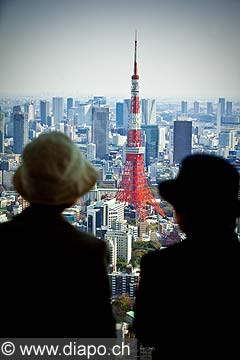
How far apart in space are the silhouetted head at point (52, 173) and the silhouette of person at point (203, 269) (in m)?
0.19

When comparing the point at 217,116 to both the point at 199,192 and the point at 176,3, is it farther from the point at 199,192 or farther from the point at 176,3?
the point at 199,192

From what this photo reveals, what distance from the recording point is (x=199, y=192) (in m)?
1.05

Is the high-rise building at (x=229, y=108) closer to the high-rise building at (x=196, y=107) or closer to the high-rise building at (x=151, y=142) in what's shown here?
the high-rise building at (x=196, y=107)

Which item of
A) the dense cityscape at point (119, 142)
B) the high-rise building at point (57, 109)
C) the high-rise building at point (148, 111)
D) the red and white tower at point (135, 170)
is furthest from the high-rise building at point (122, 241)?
the high-rise building at point (148, 111)

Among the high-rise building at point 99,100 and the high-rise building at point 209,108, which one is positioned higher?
the high-rise building at point 99,100

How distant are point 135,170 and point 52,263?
2.08 m

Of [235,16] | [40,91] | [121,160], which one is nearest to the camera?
[235,16]

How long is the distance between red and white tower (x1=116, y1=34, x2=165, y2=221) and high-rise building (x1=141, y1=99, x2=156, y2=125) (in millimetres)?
38

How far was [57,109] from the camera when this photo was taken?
2.79 meters

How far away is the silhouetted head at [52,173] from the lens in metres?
1.02

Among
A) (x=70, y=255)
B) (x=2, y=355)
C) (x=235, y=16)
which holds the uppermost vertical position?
(x=235, y=16)

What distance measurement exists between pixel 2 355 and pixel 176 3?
2.03m

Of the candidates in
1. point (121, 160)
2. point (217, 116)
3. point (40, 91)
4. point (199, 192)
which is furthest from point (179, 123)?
point (199, 192)

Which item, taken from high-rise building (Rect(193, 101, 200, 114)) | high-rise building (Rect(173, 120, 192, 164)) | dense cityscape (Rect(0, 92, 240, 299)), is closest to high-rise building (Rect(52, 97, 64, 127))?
dense cityscape (Rect(0, 92, 240, 299))
